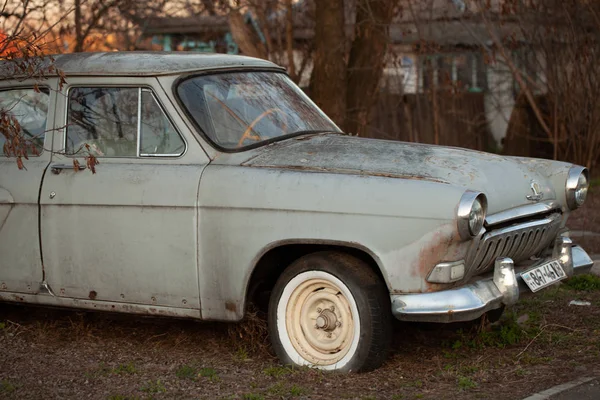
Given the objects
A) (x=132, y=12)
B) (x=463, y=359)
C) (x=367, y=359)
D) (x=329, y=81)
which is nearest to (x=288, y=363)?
(x=367, y=359)

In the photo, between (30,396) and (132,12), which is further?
(132,12)

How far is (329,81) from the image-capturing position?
11039mm

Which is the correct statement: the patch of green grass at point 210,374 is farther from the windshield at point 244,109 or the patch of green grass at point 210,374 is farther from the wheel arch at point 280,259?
the windshield at point 244,109

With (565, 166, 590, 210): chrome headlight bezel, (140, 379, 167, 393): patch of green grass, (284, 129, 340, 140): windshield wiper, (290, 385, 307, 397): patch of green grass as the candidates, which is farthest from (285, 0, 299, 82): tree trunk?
(290, 385, 307, 397): patch of green grass

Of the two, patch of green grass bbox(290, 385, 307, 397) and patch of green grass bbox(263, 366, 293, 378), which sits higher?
patch of green grass bbox(290, 385, 307, 397)

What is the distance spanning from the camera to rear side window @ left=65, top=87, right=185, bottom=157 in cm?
555

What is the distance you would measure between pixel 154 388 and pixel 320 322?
3.11 ft

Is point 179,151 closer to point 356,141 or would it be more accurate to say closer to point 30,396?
point 356,141

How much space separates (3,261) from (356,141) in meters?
2.33

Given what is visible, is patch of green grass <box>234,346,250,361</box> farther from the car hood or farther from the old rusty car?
the car hood

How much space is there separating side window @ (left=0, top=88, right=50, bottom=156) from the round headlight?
130 inches

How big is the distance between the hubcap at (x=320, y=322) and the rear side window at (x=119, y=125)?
3.72 feet

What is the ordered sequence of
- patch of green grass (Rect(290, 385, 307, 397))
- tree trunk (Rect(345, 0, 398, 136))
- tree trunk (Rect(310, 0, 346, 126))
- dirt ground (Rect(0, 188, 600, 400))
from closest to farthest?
patch of green grass (Rect(290, 385, 307, 397))
dirt ground (Rect(0, 188, 600, 400))
tree trunk (Rect(310, 0, 346, 126))
tree trunk (Rect(345, 0, 398, 136))

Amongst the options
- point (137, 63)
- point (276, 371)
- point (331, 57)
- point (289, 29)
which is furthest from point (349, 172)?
point (289, 29)
